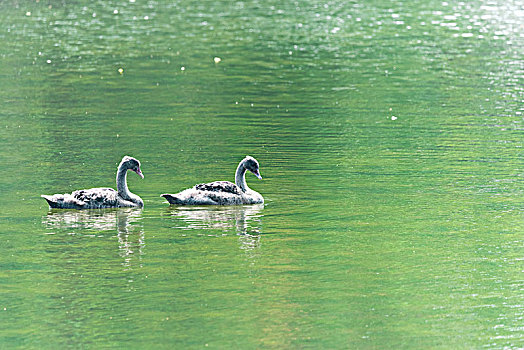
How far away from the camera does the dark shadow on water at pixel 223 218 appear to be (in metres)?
13.2

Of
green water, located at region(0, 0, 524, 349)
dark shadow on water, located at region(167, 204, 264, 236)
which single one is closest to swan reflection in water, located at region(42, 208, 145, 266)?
green water, located at region(0, 0, 524, 349)

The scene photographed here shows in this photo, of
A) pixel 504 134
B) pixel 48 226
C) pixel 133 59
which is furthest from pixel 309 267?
pixel 133 59

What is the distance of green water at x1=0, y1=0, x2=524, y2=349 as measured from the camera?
9.73 m

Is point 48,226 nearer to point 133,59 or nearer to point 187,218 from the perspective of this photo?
point 187,218

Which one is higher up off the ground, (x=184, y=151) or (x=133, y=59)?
(x=133, y=59)

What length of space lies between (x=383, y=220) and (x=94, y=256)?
3940 millimetres

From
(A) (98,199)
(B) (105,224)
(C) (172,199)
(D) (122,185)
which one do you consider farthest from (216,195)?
(B) (105,224)

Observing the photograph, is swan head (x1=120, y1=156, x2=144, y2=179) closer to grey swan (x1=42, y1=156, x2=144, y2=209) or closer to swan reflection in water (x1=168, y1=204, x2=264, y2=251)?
grey swan (x1=42, y1=156, x2=144, y2=209)

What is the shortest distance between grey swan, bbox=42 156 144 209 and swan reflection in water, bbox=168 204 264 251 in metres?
0.65

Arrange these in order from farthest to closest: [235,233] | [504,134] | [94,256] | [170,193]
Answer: [504,134], [170,193], [235,233], [94,256]

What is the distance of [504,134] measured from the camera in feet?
65.3

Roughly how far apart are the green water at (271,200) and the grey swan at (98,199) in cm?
15

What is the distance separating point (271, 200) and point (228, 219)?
1.05 metres

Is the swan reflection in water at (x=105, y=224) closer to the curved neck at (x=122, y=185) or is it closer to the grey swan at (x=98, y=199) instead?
the grey swan at (x=98, y=199)
